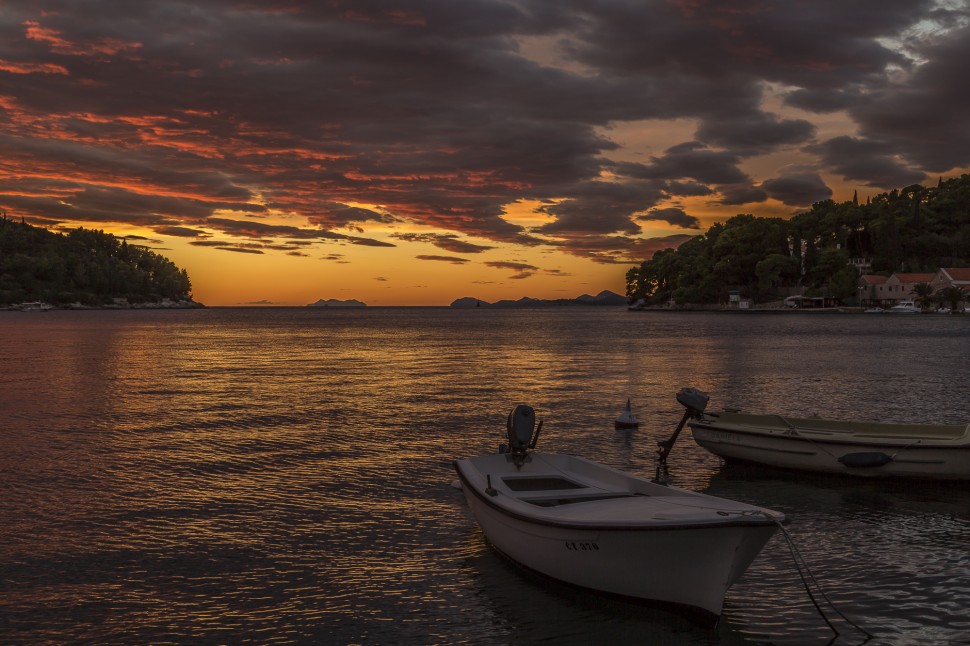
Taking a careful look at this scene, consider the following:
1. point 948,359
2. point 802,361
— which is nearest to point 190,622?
point 802,361

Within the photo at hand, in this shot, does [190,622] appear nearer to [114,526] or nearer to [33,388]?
[114,526]

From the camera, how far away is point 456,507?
16.6 meters

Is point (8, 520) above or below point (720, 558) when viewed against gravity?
below

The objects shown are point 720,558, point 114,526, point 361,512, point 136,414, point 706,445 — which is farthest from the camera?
point 136,414

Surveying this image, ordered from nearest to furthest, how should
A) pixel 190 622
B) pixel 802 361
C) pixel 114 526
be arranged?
pixel 190 622 → pixel 114 526 → pixel 802 361

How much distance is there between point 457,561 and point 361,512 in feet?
12.6

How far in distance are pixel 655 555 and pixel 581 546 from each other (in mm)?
1144

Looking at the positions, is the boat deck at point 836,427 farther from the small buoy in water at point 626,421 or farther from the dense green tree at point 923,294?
the dense green tree at point 923,294

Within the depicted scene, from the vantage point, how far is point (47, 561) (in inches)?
512

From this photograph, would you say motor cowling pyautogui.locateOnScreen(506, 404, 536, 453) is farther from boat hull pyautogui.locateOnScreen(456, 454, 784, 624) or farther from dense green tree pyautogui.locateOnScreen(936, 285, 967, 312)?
dense green tree pyautogui.locateOnScreen(936, 285, 967, 312)

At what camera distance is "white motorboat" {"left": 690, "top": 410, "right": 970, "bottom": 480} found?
17.8 meters

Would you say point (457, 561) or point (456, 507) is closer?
point (457, 561)

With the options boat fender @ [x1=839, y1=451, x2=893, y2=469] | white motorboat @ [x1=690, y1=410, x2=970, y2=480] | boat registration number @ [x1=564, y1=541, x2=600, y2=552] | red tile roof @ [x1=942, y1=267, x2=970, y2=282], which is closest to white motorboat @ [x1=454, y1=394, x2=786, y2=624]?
boat registration number @ [x1=564, y1=541, x2=600, y2=552]

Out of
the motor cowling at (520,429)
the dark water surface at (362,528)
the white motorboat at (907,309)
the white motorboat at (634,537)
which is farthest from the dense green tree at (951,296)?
the white motorboat at (634,537)
